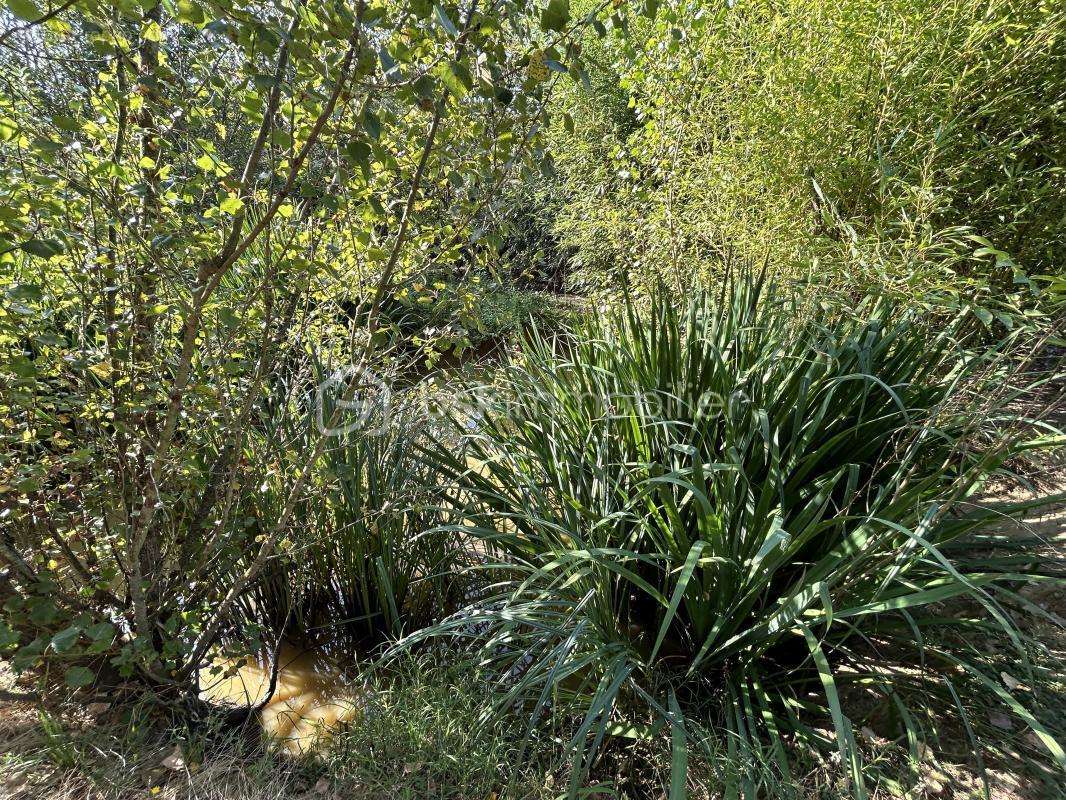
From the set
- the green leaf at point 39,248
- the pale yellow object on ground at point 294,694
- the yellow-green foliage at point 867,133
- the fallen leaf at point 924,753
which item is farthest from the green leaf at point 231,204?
the fallen leaf at point 924,753

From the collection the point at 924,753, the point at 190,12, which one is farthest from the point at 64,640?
the point at 924,753

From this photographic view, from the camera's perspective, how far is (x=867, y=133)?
8.21 feet

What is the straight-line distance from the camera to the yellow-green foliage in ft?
7.54

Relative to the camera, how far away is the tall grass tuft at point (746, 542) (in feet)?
4.12

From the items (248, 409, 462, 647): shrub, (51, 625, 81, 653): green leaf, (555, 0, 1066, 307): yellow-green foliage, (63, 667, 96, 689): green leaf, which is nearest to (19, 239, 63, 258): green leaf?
(51, 625, 81, 653): green leaf

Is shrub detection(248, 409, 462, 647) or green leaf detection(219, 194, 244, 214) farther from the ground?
green leaf detection(219, 194, 244, 214)

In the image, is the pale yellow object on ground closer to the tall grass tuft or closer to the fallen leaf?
the tall grass tuft

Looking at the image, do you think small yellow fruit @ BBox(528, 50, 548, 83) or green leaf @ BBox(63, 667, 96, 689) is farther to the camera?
green leaf @ BBox(63, 667, 96, 689)

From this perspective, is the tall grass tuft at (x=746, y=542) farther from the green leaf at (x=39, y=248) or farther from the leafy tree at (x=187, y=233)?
the green leaf at (x=39, y=248)

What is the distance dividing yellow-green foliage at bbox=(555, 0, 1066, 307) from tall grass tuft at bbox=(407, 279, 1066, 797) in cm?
67

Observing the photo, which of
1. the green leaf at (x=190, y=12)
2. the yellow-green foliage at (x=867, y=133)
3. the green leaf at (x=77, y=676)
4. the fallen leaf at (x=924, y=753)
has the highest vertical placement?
the green leaf at (x=190, y=12)

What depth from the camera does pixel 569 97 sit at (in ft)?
20.9

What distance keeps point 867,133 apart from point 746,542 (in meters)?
2.01

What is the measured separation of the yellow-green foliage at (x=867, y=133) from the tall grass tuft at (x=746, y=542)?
0.67m
